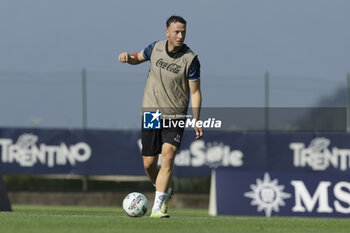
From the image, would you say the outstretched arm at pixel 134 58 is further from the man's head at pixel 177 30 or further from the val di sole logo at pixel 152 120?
the val di sole logo at pixel 152 120

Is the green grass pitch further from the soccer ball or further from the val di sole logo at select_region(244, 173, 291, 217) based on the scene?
the val di sole logo at select_region(244, 173, 291, 217)

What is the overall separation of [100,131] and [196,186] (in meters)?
2.73

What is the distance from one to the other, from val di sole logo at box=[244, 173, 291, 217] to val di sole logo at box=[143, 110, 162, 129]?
5758 mm

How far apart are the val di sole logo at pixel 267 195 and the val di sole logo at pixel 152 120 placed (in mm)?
5758

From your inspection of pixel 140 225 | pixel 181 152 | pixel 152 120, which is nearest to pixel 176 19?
pixel 152 120

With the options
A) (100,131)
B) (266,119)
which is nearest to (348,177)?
(266,119)

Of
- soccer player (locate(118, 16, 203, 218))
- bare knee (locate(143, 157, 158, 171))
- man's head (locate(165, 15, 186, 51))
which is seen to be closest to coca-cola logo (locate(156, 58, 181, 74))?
soccer player (locate(118, 16, 203, 218))

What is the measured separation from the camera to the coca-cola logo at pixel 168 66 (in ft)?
34.0

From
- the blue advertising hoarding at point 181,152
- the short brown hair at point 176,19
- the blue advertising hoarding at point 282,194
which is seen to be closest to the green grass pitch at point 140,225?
the short brown hair at point 176,19

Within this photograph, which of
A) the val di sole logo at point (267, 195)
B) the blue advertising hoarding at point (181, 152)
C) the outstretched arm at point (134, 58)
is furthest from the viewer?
the blue advertising hoarding at point (181, 152)

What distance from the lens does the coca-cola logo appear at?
408 inches

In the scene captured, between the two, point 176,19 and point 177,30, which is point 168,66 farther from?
point 176,19

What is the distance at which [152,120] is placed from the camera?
10.5m

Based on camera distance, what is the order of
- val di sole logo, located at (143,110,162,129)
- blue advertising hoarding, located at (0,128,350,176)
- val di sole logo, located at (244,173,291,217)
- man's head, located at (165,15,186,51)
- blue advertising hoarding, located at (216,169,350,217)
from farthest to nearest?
blue advertising hoarding, located at (0,128,350,176) < val di sole logo, located at (244,173,291,217) < blue advertising hoarding, located at (216,169,350,217) < val di sole logo, located at (143,110,162,129) < man's head, located at (165,15,186,51)
